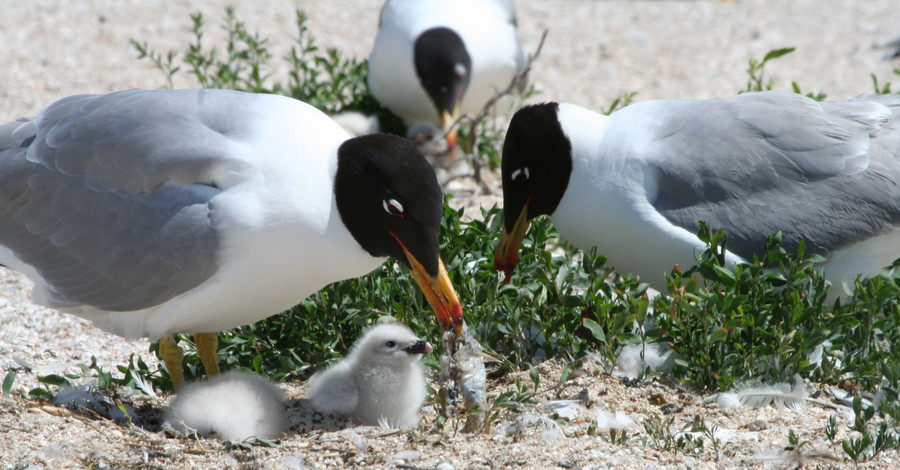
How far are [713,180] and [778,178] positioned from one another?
0.25 m

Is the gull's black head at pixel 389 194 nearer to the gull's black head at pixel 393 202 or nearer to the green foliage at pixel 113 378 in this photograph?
the gull's black head at pixel 393 202

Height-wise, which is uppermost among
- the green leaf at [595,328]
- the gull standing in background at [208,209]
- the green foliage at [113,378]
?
Answer: the gull standing in background at [208,209]

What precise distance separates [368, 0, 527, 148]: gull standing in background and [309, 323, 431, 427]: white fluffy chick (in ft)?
12.1

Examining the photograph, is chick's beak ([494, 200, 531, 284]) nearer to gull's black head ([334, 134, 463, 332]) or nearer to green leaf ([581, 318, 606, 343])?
green leaf ([581, 318, 606, 343])

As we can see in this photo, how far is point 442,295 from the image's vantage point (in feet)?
11.9

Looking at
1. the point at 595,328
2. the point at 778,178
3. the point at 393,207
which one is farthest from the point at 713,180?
the point at 393,207

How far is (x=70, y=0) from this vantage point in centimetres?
953

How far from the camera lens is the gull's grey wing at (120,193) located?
11.8 ft

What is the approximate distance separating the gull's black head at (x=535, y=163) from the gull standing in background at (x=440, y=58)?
2856 mm

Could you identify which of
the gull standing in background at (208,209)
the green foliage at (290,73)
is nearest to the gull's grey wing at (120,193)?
the gull standing in background at (208,209)

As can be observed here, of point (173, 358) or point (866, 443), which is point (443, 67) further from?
point (866, 443)

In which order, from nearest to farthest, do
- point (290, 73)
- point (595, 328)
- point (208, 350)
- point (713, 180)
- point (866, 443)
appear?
point (866, 443) < point (595, 328) < point (208, 350) < point (713, 180) < point (290, 73)

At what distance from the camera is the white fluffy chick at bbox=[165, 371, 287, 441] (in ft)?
11.5

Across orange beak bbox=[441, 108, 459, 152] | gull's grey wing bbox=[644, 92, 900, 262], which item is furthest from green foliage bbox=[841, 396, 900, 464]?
orange beak bbox=[441, 108, 459, 152]
